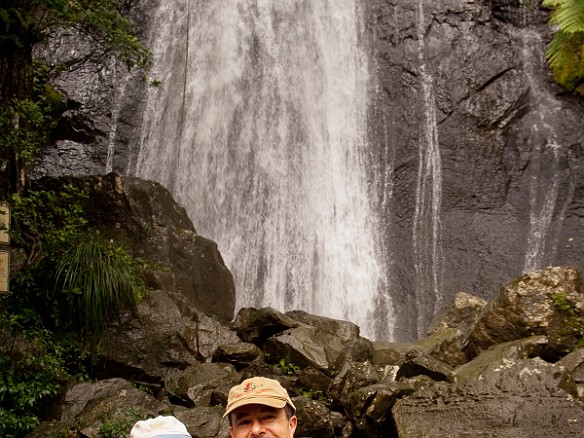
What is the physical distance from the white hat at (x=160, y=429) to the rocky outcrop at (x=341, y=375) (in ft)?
11.9

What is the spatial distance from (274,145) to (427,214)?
3.38 meters

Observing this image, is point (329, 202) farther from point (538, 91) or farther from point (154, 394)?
point (154, 394)

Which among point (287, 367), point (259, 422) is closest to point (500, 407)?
point (287, 367)

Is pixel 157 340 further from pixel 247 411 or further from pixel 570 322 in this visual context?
pixel 247 411

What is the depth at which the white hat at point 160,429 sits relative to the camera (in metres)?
2.53

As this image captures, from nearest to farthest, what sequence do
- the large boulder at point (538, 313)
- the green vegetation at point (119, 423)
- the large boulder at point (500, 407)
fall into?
1. the large boulder at point (500, 407)
2. the green vegetation at point (119, 423)
3. the large boulder at point (538, 313)

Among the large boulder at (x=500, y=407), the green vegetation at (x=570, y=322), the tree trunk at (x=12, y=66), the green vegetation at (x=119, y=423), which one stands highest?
the tree trunk at (x=12, y=66)

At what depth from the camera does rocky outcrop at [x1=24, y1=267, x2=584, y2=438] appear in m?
5.82

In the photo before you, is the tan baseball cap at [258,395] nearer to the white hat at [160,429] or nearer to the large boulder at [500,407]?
the white hat at [160,429]

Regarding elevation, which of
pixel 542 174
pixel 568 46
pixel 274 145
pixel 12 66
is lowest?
pixel 12 66

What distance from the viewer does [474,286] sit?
13.1 meters

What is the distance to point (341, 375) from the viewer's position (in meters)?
7.20

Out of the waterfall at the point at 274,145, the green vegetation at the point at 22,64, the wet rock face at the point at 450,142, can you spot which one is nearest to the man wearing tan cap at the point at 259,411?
the green vegetation at the point at 22,64

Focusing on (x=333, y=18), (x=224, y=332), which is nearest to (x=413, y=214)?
(x=333, y=18)
